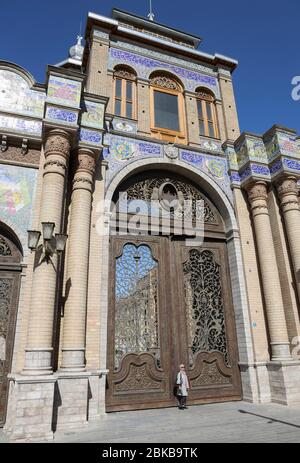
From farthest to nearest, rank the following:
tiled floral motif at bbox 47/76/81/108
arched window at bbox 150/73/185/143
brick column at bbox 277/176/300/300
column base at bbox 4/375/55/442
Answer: arched window at bbox 150/73/185/143
brick column at bbox 277/176/300/300
tiled floral motif at bbox 47/76/81/108
column base at bbox 4/375/55/442

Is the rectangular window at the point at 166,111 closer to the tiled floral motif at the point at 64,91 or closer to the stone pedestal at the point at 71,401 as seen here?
the tiled floral motif at the point at 64,91

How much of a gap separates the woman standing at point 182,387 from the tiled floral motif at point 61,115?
250 inches

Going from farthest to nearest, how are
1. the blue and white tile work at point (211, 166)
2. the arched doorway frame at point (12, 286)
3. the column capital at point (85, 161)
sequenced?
the blue and white tile work at point (211, 166) < the column capital at point (85, 161) < the arched doorway frame at point (12, 286)

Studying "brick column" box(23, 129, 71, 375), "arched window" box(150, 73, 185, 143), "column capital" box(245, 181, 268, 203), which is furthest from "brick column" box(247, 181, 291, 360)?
"brick column" box(23, 129, 71, 375)

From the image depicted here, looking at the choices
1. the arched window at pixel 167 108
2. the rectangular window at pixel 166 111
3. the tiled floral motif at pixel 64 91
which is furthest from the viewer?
the rectangular window at pixel 166 111

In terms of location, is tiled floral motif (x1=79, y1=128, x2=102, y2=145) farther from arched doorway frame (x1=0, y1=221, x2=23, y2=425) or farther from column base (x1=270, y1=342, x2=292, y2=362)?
column base (x1=270, y1=342, x2=292, y2=362)

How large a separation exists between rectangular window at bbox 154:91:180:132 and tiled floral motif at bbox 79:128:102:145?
2858mm

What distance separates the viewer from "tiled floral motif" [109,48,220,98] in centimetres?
1107

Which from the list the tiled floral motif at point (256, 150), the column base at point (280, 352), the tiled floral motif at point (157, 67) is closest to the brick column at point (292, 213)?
the tiled floral motif at point (256, 150)

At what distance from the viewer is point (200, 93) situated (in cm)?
1205

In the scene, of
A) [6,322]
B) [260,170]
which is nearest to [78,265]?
[6,322]

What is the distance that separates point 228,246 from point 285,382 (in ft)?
12.7

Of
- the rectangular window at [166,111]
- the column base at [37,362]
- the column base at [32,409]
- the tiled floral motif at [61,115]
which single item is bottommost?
the column base at [32,409]

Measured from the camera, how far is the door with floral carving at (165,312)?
7785mm
